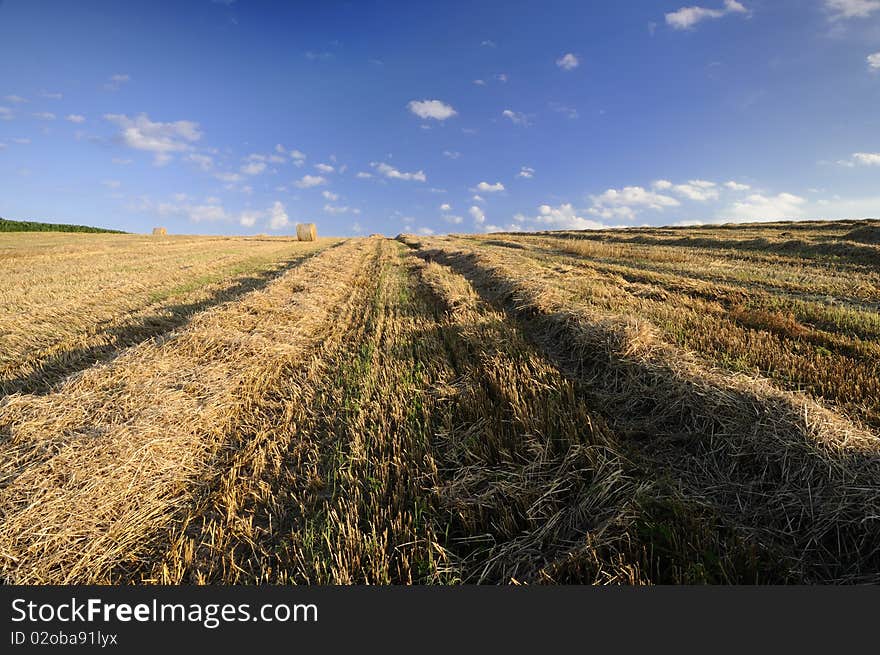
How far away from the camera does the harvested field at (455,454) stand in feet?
7.74

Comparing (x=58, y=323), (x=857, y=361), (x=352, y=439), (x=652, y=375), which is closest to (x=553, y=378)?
(x=652, y=375)

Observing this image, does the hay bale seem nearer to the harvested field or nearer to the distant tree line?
the harvested field

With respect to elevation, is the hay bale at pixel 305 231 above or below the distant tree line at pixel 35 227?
below

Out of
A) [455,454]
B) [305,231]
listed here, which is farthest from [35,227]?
[455,454]

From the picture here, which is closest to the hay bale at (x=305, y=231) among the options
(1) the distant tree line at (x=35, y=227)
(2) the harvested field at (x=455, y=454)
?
(2) the harvested field at (x=455, y=454)

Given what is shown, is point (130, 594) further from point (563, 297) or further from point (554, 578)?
point (563, 297)

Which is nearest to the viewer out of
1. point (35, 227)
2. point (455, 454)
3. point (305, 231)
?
point (455, 454)

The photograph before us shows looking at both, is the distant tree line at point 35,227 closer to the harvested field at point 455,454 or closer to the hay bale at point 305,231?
the hay bale at point 305,231

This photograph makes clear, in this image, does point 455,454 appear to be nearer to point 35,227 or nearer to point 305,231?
point 305,231

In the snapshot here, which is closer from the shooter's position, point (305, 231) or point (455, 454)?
point (455, 454)

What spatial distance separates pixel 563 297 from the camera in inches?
324

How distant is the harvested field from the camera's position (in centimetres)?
236

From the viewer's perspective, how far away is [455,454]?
10.8 ft

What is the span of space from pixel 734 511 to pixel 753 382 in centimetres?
180
